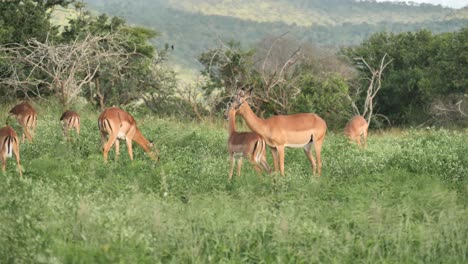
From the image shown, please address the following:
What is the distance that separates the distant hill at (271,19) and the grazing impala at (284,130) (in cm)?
8162

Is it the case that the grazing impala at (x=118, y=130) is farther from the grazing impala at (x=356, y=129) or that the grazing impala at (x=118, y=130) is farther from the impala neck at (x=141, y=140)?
the grazing impala at (x=356, y=129)

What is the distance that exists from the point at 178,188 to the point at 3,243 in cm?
312

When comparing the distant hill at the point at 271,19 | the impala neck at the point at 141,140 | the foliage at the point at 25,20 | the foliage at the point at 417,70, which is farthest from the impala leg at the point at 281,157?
the distant hill at the point at 271,19

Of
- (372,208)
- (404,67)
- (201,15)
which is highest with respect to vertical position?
(372,208)

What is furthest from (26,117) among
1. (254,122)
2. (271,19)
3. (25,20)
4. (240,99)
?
(271,19)

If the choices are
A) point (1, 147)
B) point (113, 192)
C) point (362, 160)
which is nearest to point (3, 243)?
point (113, 192)

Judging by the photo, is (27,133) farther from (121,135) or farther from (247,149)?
(247,149)

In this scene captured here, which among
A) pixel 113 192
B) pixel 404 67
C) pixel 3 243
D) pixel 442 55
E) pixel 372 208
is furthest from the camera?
pixel 404 67

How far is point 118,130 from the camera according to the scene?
11297 millimetres

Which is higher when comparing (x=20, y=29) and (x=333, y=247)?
(x=333, y=247)

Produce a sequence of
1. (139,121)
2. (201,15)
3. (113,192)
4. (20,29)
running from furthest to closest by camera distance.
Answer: (201,15), (20,29), (139,121), (113,192)

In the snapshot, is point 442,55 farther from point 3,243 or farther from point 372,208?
point 3,243

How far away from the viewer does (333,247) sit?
5.92 metres

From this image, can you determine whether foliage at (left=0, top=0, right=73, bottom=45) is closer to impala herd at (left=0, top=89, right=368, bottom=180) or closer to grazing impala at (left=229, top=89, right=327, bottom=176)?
impala herd at (left=0, top=89, right=368, bottom=180)
